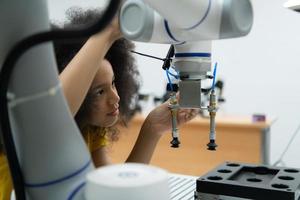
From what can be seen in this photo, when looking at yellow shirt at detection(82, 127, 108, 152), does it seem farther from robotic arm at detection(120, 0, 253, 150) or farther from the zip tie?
the zip tie

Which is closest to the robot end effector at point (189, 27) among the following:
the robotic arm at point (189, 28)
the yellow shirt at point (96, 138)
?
the robotic arm at point (189, 28)

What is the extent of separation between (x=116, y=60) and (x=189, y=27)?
0.62 metres

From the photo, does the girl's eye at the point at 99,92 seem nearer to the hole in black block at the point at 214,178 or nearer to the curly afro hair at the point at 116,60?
the curly afro hair at the point at 116,60

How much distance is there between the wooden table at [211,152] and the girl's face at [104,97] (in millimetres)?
1235

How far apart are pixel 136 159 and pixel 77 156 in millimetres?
640

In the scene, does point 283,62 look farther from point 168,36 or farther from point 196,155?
point 168,36

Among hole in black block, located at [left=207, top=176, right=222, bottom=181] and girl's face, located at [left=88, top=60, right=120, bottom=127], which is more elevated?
girl's face, located at [left=88, top=60, right=120, bottom=127]

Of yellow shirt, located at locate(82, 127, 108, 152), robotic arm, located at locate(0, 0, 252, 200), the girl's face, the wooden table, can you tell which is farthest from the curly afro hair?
the wooden table

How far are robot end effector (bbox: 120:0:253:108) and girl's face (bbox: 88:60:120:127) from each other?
302 millimetres

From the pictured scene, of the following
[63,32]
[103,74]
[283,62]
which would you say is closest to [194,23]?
[63,32]

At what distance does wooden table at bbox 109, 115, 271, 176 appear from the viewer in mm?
2229

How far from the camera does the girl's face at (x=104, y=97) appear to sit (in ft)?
2.90

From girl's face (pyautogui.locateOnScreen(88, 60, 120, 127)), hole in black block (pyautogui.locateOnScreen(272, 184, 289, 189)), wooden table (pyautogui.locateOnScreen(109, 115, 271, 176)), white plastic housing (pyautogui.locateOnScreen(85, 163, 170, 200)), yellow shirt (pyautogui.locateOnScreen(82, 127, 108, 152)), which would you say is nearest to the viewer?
white plastic housing (pyautogui.locateOnScreen(85, 163, 170, 200))

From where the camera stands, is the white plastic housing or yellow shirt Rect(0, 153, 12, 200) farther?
yellow shirt Rect(0, 153, 12, 200)
